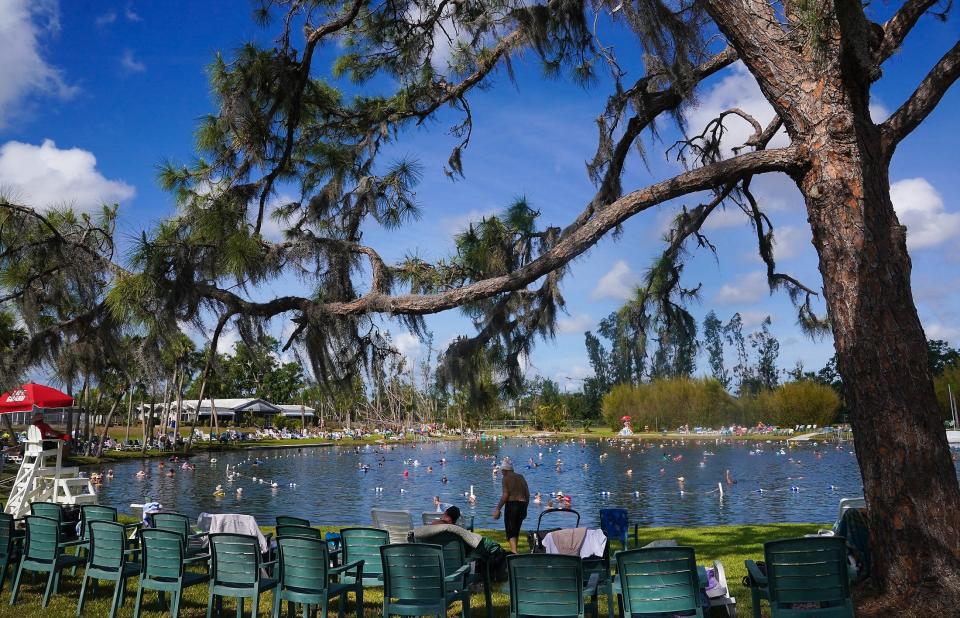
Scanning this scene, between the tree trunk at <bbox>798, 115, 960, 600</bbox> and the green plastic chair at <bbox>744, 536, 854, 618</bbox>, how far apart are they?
610 millimetres

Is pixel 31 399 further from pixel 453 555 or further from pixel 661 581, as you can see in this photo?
pixel 661 581

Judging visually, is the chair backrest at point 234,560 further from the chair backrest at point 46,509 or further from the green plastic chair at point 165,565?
the chair backrest at point 46,509

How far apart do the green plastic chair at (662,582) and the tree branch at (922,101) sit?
10.2 ft

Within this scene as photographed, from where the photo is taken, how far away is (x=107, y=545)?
4996 millimetres

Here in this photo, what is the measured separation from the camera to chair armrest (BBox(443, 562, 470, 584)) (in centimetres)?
445

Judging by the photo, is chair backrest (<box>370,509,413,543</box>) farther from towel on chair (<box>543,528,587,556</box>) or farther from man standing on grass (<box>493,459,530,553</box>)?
man standing on grass (<box>493,459,530,553</box>)

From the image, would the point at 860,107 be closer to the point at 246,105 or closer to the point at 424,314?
the point at 424,314

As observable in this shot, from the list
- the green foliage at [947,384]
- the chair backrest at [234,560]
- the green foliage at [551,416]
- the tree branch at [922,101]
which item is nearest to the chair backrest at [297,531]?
the chair backrest at [234,560]

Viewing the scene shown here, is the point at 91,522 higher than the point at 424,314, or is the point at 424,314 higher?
A: the point at 424,314

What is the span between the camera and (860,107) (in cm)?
479

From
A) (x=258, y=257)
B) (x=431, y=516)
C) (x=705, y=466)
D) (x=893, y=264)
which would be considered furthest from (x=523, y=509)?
(x=705, y=466)

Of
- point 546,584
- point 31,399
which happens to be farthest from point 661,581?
point 31,399

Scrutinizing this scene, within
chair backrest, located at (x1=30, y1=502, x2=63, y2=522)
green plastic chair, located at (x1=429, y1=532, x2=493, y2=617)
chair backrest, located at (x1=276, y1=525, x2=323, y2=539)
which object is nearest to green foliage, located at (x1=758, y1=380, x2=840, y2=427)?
green plastic chair, located at (x1=429, y1=532, x2=493, y2=617)

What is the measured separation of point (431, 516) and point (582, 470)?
20.8 meters
